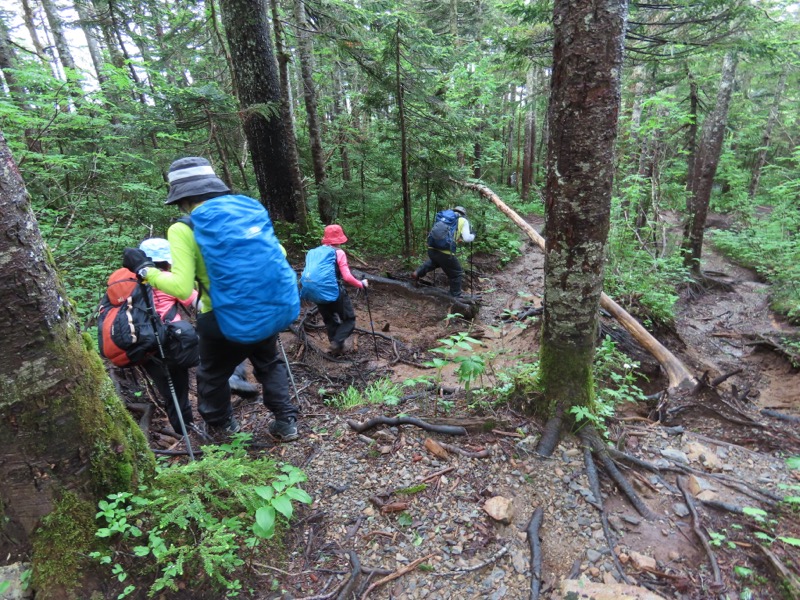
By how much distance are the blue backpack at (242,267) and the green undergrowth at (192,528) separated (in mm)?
1095

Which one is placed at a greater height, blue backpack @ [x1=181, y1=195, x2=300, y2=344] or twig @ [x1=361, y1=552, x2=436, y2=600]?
blue backpack @ [x1=181, y1=195, x2=300, y2=344]

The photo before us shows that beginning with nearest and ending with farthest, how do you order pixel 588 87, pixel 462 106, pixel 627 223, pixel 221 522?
pixel 221 522 < pixel 588 87 < pixel 627 223 < pixel 462 106

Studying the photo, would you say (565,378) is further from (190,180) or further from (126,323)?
(126,323)

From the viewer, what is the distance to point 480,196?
12898 mm

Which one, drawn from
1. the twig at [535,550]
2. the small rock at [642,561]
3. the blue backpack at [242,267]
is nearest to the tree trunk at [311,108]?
the blue backpack at [242,267]

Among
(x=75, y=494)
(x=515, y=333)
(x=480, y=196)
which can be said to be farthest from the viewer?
(x=480, y=196)

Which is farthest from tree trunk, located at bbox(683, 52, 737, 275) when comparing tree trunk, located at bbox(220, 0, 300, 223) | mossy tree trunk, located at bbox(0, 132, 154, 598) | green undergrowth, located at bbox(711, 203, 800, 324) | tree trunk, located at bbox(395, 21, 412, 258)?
mossy tree trunk, located at bbox(0, 132, 154, 598)

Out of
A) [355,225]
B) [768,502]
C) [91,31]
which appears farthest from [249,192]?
[91,31]

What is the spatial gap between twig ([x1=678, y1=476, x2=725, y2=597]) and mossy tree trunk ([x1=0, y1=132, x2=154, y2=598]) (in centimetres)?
351

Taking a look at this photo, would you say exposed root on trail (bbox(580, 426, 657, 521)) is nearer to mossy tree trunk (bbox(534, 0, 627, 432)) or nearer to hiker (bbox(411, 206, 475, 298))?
mossy tree trunk (bbox(534, 0, 627, 432))

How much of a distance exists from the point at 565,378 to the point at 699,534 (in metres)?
1.32

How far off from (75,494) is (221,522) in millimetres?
788

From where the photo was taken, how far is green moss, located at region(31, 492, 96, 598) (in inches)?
76.0

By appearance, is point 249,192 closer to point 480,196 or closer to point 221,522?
point 480,196
